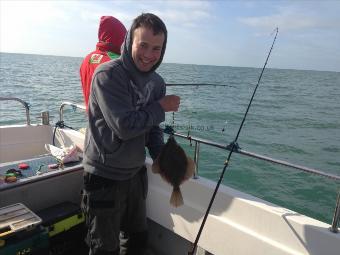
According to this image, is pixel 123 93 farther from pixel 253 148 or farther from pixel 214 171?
pixel 253 148

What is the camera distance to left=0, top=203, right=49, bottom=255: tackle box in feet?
8.73

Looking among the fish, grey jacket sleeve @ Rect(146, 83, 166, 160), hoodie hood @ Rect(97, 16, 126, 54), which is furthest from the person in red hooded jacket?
the fish

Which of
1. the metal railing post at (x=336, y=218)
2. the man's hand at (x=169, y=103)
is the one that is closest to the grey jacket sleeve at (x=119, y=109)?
the man's hand at (x=169, y=103)

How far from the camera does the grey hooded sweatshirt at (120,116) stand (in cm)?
210

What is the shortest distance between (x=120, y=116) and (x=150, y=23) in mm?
661

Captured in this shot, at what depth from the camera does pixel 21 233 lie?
2.75 meters

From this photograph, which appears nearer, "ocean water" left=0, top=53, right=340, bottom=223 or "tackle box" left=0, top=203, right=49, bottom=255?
"tackle box" left=0, top=203, right=49, bottom=255

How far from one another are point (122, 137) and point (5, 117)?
1549 centimetres

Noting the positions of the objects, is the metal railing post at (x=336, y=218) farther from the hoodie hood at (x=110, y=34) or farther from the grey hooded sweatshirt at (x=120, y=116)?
the hoodie hood at (x=110, y=34)

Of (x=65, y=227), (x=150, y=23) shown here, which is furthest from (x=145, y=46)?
(x=65, y=227)

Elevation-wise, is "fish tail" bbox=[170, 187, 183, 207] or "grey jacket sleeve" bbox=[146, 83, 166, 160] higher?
"grey jacket sleeve" bbox=[146, 83, 166, 160]

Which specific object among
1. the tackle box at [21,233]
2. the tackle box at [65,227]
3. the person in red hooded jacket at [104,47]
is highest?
the person in red hooded jacket at [104,47]

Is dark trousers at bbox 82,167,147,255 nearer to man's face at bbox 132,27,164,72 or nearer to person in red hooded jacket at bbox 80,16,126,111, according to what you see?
man's face at bbox 132,27,164,72

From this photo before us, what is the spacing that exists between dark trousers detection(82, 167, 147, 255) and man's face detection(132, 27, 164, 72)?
878 mm
